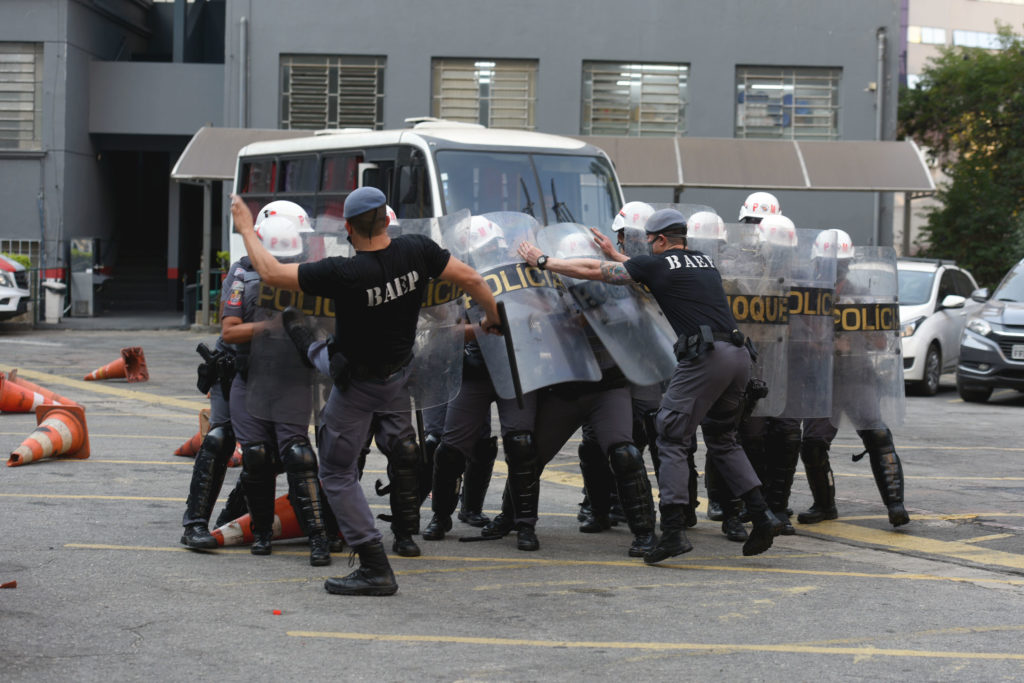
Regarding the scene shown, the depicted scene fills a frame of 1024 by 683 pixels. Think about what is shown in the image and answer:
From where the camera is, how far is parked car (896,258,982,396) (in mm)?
17203

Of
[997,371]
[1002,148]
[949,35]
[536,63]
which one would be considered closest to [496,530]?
[997,371]

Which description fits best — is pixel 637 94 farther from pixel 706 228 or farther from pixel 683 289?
pixel 683 289

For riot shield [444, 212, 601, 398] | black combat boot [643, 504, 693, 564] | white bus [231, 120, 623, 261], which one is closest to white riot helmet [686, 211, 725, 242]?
riot shield [444, 212, 601, 398]

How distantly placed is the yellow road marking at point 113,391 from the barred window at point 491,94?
39.0ft

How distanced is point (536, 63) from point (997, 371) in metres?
13.6

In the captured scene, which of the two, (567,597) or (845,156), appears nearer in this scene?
(567,597)

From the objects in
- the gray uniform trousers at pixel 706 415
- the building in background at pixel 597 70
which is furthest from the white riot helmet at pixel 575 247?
the building in background at pixel 597 70

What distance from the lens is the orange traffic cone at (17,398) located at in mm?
13336

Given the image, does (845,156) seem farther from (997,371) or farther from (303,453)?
(303,453)

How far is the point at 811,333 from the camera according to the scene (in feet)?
26.8

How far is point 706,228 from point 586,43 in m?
20.0

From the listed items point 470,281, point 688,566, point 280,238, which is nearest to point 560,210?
point 280,238

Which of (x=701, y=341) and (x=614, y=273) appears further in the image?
(x=614, y=273)

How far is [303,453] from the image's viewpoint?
707 centimetres
